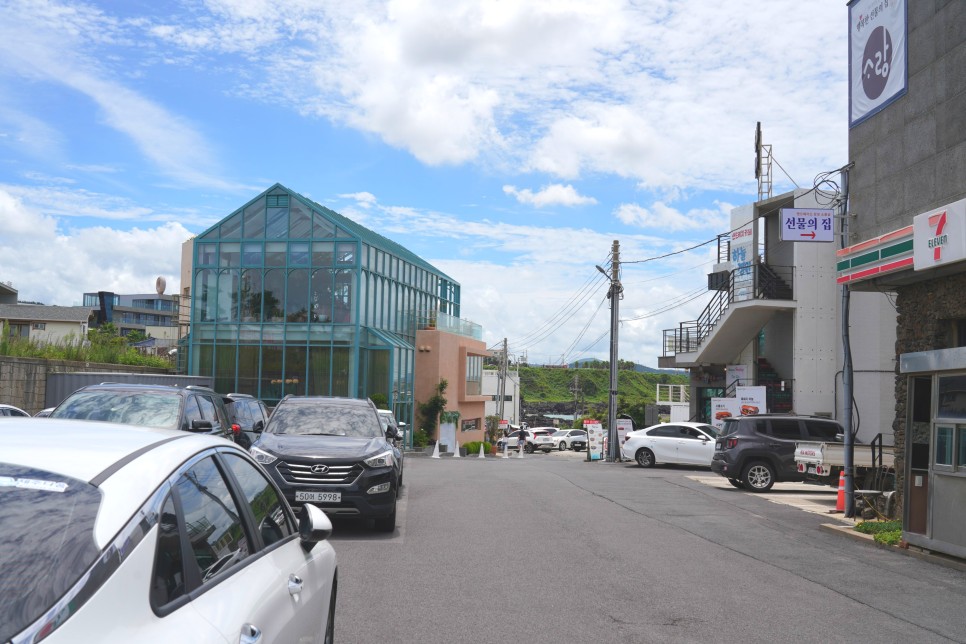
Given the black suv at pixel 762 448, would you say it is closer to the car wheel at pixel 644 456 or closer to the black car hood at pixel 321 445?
the car wheel at pixel 644 456

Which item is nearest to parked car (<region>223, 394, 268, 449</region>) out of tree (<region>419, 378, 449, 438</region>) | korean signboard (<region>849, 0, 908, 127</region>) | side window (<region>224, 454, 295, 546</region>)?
korean signboard (<region>849, 0, 908, 127</region>)

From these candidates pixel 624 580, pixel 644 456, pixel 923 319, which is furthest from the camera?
pixel 644 456

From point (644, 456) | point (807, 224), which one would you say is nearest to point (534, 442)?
point (644, 456)

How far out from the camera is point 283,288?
39906mm

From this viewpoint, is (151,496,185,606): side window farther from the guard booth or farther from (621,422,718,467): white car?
(621,422,718,467): white car

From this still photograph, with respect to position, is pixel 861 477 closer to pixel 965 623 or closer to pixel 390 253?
pixel 965 623

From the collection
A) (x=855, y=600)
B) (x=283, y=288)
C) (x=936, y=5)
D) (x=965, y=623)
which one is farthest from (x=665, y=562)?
(x=283, y=288)

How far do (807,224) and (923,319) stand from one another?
11.9ft

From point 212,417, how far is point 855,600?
953 centimetres

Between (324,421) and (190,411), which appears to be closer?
(190,411)

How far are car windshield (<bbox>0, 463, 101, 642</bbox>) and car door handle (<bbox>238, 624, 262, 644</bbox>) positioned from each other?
67cm

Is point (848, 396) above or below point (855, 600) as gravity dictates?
above

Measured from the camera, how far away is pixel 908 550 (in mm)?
11891

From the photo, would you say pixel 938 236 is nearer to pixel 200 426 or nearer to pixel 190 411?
pixel 200 426
